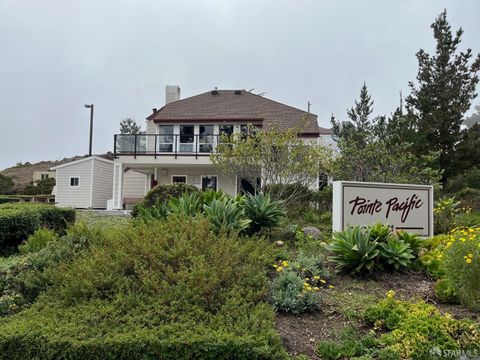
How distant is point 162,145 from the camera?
22156mm

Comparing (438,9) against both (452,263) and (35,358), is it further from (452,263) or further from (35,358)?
(35,358)

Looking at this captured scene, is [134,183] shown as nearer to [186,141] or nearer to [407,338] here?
Answer: [186,141]

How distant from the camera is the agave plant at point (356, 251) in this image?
5.43 m

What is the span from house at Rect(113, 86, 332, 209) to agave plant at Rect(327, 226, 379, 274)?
45.6 feet

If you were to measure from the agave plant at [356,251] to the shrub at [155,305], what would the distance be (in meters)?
1.11

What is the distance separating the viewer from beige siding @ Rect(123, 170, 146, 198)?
26328mm

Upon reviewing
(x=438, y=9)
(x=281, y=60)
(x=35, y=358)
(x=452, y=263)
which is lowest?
(x=35, y=358)

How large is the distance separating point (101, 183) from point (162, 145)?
5.92 m

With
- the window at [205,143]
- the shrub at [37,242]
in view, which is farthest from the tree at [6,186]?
the shrub at [37,242]

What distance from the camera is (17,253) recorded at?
A: 27.5 feet

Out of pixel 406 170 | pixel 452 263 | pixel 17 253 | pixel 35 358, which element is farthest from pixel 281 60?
pixel 35 358

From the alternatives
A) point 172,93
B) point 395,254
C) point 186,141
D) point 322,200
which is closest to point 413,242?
point 395,254

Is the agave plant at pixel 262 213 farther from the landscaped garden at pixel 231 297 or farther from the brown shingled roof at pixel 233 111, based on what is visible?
the brown shingled roof at pixel 233 111

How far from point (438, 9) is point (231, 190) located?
1581 centimetres
